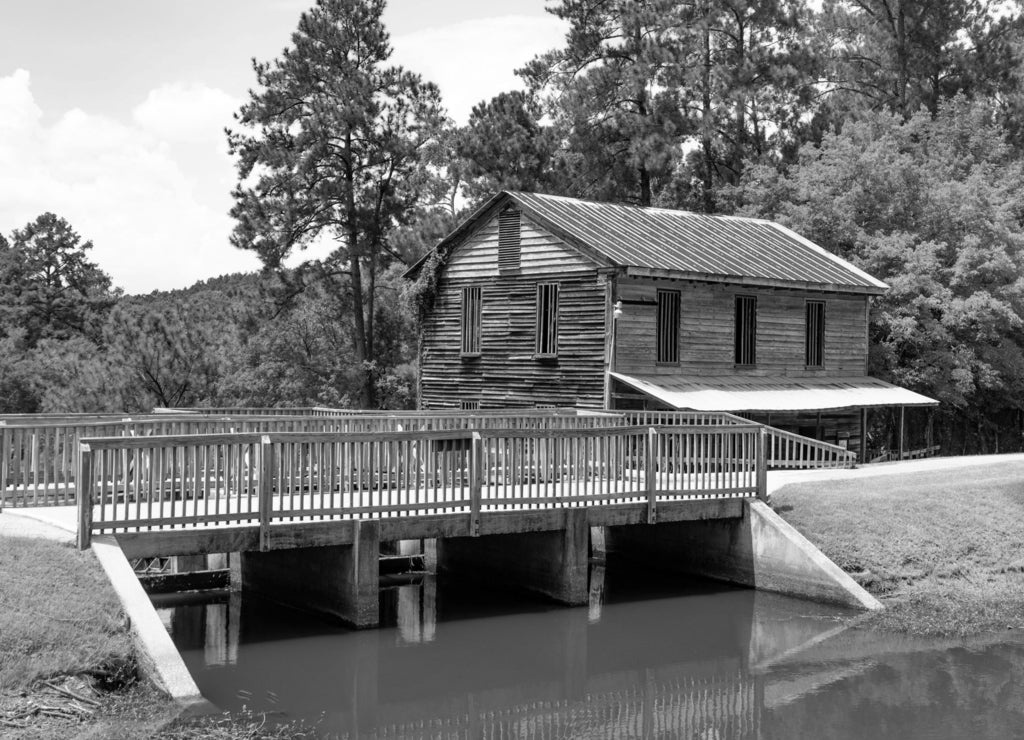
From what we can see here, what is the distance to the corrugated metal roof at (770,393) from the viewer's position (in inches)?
1135

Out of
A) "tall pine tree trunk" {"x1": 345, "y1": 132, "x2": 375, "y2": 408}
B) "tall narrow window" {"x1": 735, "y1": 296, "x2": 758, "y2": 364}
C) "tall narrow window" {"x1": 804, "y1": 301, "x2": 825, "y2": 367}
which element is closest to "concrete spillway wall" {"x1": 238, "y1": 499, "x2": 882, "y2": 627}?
"tall narrow window" {"x1": 735, "y1": 296, "x2": 758, "y2": 364}

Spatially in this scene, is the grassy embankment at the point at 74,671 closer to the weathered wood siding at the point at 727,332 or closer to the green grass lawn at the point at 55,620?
the green grass lawn at the point at 55,620

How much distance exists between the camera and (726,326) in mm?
32156

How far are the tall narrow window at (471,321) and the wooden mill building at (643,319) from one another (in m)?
0.04

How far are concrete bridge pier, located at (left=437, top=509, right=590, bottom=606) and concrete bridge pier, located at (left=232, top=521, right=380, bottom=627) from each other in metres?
2.78

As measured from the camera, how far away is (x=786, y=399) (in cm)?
3084

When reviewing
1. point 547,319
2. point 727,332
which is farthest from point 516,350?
point 727,332

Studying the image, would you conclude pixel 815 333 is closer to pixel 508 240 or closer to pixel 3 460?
pixel 508 240

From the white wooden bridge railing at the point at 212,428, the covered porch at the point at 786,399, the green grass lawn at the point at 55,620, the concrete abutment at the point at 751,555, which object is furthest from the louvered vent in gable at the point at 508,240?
the green grass lawn at the point at 55,620

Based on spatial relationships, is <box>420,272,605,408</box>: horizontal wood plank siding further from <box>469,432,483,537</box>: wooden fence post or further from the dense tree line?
<box>469,432,483,537</box>: wooden fence post

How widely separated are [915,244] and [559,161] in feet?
56.0

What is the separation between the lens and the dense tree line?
3756 centimetres

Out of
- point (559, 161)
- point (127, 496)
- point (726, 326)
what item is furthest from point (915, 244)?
point (127, 496)

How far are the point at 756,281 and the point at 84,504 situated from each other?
21.3 metres
